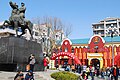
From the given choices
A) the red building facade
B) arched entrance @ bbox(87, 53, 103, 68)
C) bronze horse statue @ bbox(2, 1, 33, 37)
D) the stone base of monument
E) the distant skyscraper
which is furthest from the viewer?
the distant skyscraper

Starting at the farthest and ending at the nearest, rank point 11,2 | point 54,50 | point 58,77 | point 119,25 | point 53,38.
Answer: point 119,25, point 54,50, point 53,38, point 11,2, point 58,77

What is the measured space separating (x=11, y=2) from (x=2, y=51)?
4.17 meters

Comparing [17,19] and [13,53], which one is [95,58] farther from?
[13,53]

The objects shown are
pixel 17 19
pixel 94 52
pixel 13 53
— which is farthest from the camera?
pixel 94 52

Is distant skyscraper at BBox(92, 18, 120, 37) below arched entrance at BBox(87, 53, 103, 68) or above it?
above

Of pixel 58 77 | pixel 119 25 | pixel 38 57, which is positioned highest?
pixel 119 25

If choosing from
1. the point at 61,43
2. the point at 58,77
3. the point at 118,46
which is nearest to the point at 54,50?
the point at 61,43

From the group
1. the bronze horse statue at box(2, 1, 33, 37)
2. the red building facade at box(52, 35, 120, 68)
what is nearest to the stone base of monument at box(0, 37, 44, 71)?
the bronze horse statue at box(2, 1, 33, 37)

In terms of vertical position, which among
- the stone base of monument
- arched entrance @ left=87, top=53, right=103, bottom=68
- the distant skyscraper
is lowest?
arched entrance @ left=87, top=53, right=103, bottom=68

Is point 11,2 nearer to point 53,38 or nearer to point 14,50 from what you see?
point 14,50

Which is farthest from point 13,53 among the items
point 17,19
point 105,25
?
point 105,25

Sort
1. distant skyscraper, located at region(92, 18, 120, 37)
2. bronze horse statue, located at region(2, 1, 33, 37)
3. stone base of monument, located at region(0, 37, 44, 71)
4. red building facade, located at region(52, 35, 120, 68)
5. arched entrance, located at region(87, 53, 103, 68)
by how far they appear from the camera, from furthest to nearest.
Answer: distant skyscraper, located at region(92, 18, 120, 37), arched entrance, located at region(87, 53, 103, 68), red building facade, located at region(52, 35, 120, 68), bronze horse statue, located at region(2, 1, 33, 37), stone base of monument, located at region(0, 37, 44, 71)

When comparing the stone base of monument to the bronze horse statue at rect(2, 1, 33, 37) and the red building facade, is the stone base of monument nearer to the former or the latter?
the bronze horse statue at rect(2, 1, 33, 37)

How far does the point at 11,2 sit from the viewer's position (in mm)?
17922
